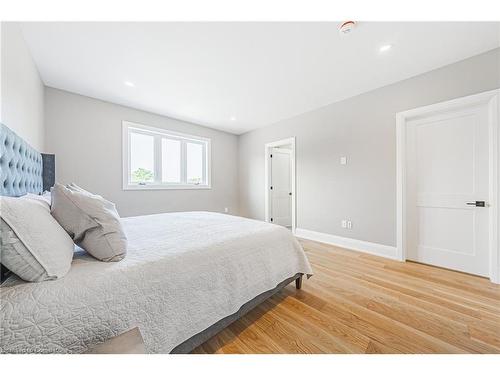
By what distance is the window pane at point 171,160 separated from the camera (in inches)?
156

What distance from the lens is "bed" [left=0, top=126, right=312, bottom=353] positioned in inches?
25.6

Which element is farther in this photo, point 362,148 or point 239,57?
point 362,148

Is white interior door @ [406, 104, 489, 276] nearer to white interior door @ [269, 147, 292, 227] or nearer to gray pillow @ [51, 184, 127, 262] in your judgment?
white interior door @ [269, 147, 292, 227]

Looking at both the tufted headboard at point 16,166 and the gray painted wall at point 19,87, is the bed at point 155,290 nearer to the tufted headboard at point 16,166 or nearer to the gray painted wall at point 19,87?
the tufted headboard at point 16,166

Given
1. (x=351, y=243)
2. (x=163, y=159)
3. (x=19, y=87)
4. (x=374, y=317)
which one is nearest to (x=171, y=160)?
(x=163, y=159)

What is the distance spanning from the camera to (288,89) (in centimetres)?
286

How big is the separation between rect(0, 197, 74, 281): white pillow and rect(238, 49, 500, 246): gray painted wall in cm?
337

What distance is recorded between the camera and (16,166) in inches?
60.2

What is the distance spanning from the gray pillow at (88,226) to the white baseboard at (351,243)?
10.4 feet

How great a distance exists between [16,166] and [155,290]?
5.54 ft

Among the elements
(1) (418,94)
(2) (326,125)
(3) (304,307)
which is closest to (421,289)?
(3) (304,307)

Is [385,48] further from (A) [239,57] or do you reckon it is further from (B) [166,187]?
(B) [166,187]
